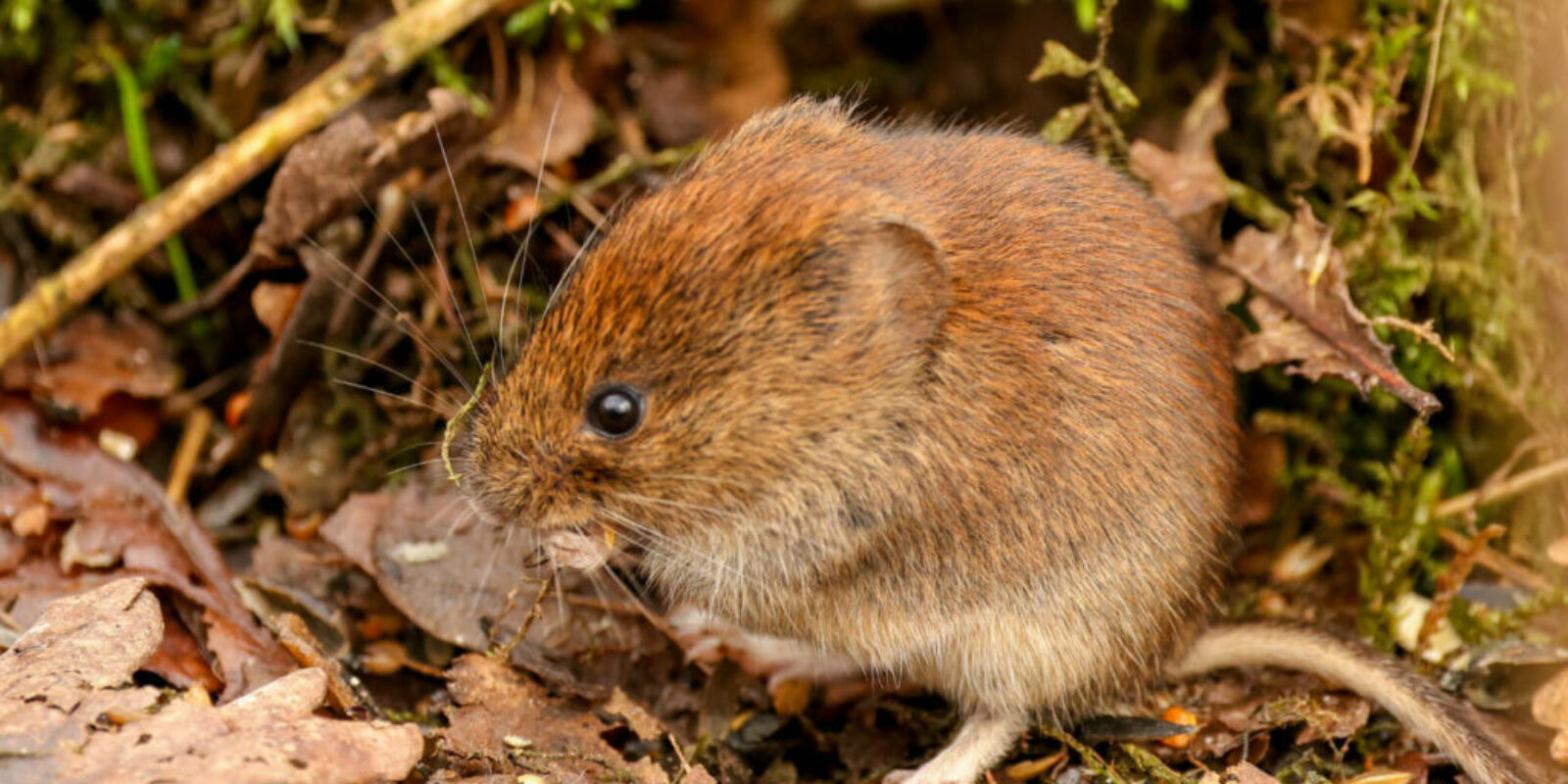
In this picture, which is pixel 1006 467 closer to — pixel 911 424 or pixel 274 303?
pixel 911 424

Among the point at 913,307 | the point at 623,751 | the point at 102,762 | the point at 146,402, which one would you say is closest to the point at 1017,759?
the point at 623,751

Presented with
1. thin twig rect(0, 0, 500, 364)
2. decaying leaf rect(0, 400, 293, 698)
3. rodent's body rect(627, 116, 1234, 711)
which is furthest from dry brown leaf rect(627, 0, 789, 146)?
decaying leaf rect(0, 400, 293, 698)

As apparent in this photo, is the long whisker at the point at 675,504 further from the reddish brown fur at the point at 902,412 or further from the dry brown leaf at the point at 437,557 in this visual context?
the dry brown leaf at the point at 437,557

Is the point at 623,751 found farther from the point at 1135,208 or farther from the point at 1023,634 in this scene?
the point at 1135,208

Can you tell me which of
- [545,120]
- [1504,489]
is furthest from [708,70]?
[1504,489]

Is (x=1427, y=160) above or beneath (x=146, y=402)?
above

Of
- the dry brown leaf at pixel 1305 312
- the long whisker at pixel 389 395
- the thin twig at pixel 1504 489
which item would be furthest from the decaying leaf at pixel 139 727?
the thin twig at pixel 1504 489
